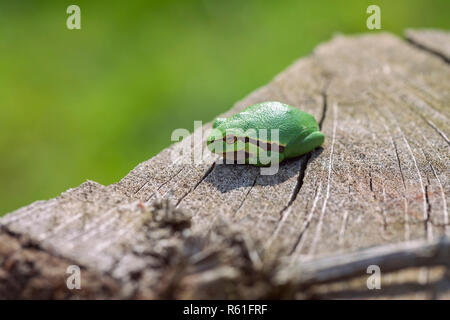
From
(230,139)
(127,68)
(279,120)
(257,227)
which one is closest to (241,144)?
(230,139)

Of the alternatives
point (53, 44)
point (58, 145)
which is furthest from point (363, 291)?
point (53, 44)

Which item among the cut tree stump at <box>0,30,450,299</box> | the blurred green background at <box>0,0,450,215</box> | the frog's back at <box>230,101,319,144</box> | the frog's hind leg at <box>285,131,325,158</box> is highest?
the blurred green background at <box>0,0,450,215</box>

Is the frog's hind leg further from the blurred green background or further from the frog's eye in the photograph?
the blurred green background

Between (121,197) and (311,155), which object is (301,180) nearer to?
(311,155)

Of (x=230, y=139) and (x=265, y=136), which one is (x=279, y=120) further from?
(x=230, y=139)

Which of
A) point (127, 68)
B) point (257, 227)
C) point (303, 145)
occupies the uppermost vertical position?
point (127, 68)

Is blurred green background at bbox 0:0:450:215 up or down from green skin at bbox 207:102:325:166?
up

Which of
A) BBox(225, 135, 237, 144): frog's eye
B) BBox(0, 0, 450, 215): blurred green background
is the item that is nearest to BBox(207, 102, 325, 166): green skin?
BBox(225, 135, 237, 144): frog's eye

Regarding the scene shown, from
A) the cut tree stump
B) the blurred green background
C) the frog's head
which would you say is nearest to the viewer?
the cut tree stump
